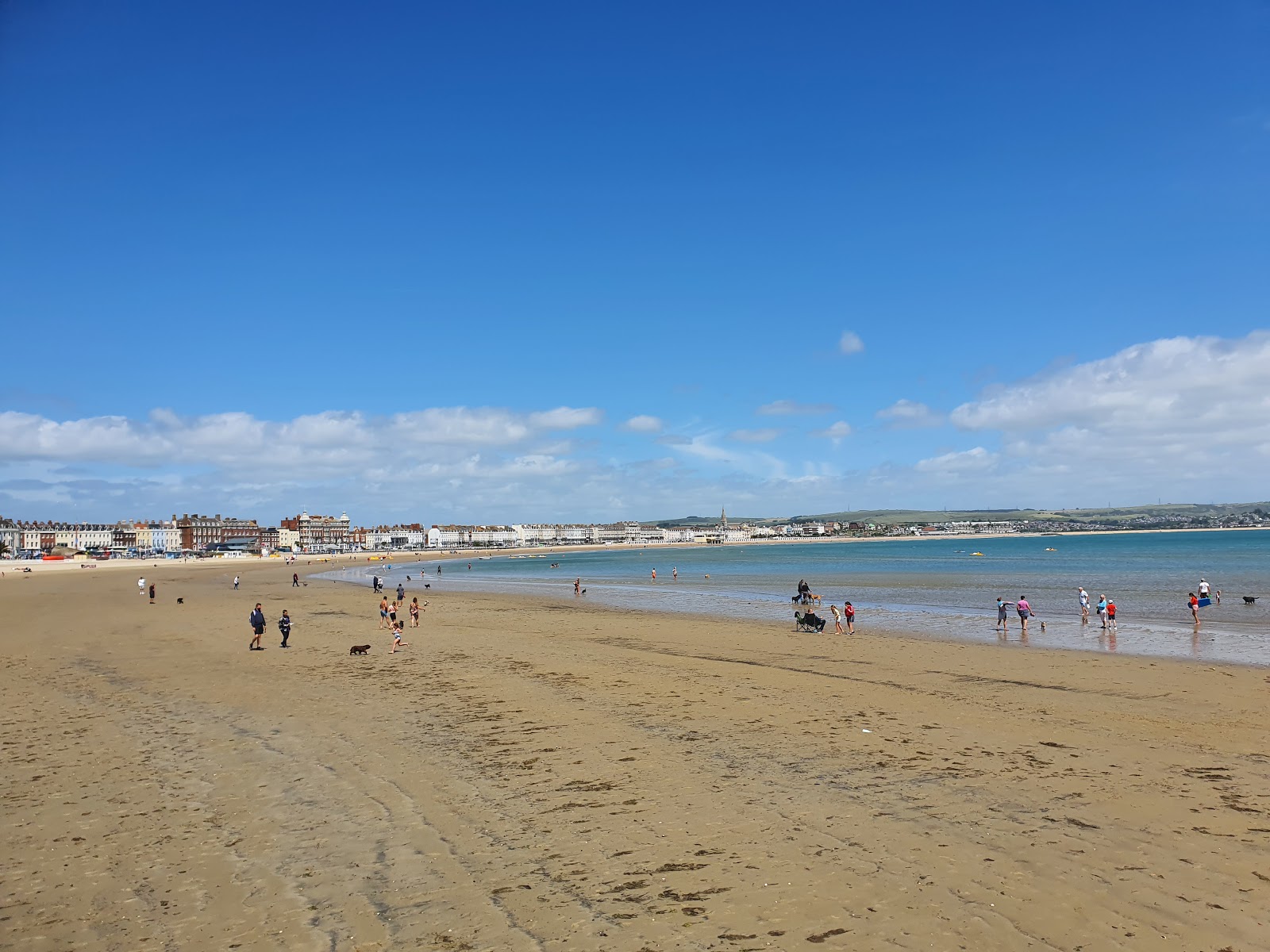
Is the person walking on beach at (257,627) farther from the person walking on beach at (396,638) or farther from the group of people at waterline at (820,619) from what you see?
the person walking on beach at (396,638)

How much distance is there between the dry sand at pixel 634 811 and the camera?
5.80 meters

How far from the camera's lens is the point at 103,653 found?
69.2 ft

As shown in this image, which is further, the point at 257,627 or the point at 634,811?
the point at 257,627

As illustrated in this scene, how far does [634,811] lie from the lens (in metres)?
8.18

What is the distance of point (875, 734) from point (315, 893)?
8.07 m

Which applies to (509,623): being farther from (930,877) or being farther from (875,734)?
(930,877)

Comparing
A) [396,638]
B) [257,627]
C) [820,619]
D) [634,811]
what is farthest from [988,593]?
[634,811]

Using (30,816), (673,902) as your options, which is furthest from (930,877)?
(30,816)

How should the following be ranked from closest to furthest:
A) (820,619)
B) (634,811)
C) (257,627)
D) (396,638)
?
1. (634,811)
2. (396,638)
3. (257,627)
4. (820,619)

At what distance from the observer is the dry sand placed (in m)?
5.80

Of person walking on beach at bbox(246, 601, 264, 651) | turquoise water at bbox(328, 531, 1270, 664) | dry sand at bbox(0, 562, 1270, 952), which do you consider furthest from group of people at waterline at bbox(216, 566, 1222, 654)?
dry sand at bbox(0, 562, 1270, 952)

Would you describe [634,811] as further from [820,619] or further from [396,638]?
[820,619]

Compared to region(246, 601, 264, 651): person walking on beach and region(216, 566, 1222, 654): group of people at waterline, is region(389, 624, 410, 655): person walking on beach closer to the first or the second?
region(216, 566, 1222, 654): group of people at waterline

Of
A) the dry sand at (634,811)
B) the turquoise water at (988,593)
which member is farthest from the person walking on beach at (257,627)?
the turquoise water at (988,593)
